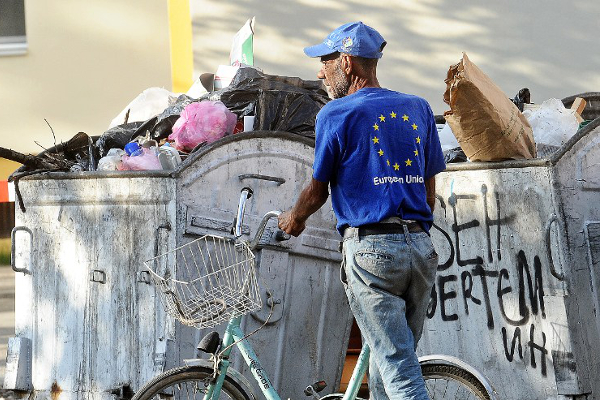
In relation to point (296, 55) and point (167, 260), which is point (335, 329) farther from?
point (296, 55)

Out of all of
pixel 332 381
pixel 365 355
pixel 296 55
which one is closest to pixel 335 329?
pixel 332 381

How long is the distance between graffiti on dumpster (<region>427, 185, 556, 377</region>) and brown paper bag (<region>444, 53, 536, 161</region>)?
192 millimetres

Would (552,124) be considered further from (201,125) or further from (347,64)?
(347,64)

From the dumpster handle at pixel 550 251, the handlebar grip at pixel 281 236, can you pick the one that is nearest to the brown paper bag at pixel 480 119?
the dumpster handle at pixel 550 251

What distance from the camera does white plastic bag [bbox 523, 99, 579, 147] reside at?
18.7ft

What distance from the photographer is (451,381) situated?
4242 millimetres

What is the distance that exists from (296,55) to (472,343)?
5352mm

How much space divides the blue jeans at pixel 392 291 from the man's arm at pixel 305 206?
190 mm

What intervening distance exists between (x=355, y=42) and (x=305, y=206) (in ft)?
2.01

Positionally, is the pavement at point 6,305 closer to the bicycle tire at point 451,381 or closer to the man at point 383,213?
the bicycle tire at point 451,381

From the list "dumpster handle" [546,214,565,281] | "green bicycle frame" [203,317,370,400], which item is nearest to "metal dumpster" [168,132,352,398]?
"green bicycle frame" [203,317,370,400]

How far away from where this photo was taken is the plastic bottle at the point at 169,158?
18.4ft

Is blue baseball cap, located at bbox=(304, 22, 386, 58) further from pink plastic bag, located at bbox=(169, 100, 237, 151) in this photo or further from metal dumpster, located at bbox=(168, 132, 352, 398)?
pink plastic bag, located at bbox=(169, 100, 237, 151)


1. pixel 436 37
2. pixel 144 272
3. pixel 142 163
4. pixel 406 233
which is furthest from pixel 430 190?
pixel 436 37
